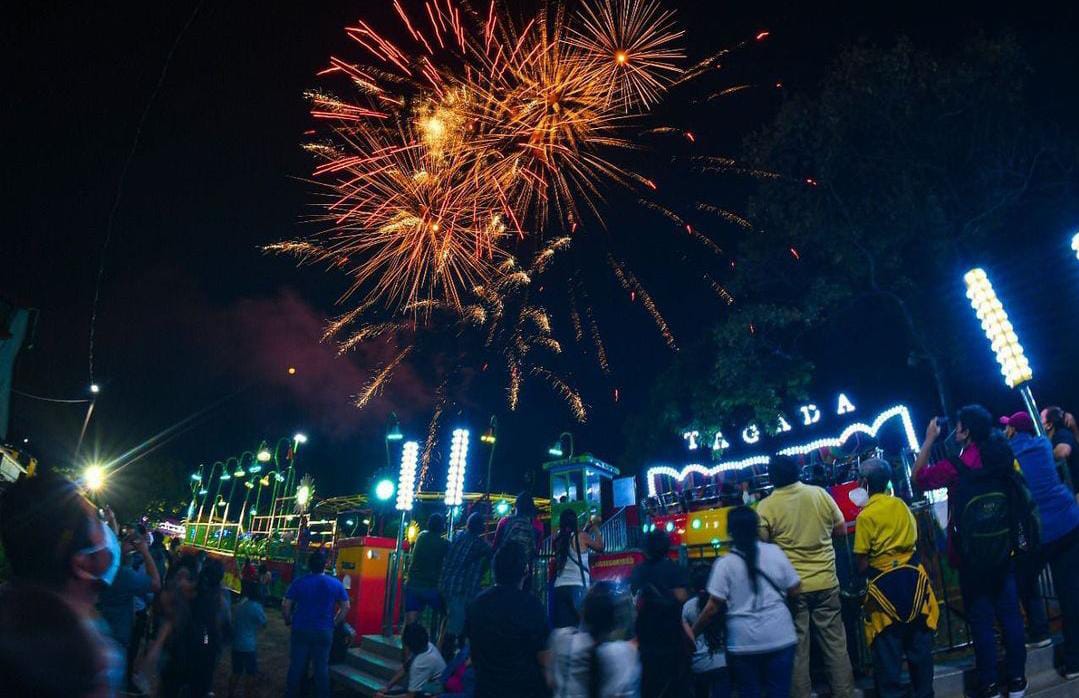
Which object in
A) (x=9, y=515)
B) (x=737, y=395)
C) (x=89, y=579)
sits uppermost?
(x=737, y=395)

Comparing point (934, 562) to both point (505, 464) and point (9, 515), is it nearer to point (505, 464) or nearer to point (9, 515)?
point (9, 515)

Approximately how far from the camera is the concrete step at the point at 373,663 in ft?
30.2

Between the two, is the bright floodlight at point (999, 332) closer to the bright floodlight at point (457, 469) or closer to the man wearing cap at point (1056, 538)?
the man wearing cap at point (1056, 538)

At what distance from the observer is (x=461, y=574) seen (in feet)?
24.6

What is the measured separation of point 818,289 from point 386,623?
576 inches

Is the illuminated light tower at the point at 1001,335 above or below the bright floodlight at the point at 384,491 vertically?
below

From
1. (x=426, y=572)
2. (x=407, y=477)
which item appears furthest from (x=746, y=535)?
(x=407, y=477)

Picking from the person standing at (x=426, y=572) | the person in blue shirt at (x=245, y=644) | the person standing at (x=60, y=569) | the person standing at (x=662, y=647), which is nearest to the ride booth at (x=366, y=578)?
the person in blue shirt at (x=245, y=644)

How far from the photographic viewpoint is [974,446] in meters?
5.29

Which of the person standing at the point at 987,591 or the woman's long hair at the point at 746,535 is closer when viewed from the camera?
the woman's long hair at the point at 746,535

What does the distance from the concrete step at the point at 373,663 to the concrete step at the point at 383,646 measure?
6cm

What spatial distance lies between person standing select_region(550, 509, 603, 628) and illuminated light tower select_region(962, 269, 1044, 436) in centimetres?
646

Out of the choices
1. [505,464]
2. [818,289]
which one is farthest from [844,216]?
[505,464]

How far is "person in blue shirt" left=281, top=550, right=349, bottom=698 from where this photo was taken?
7.44m
